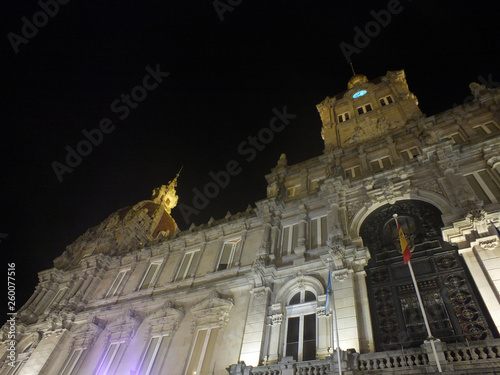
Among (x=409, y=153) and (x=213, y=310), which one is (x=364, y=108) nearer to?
(x=409, y=153)

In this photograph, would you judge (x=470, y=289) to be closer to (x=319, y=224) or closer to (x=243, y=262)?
(x=319, y=224)

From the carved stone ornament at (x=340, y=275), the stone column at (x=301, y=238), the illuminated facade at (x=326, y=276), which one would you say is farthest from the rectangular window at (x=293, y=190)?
the carved stone ornament at (x=340, y=275)

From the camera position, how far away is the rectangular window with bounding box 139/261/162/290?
89.6 ft

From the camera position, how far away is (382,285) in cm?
1658

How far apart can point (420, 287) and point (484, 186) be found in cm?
737

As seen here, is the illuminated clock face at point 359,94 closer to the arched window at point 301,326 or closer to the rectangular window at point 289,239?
the rectangular window at point 289,239

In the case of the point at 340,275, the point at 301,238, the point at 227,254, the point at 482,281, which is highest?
the point at 227,254

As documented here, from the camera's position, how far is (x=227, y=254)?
25.6 metres

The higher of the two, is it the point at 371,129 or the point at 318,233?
the point at 371,129

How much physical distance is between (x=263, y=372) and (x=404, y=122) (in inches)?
901

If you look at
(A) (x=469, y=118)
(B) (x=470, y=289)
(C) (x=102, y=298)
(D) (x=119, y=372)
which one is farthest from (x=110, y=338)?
(A) (x=469, y=118)

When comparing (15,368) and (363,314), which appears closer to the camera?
(363,314)

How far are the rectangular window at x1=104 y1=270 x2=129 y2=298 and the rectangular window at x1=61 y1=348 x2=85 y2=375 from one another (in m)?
5.09

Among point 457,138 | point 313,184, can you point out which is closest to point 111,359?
point 313,184
